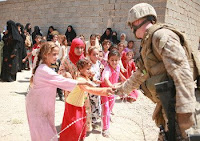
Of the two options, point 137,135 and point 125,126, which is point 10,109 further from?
point 137,135

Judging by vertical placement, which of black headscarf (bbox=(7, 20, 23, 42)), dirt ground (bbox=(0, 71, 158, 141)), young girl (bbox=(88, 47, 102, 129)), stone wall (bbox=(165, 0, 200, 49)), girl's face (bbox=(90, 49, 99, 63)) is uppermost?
stone wall (bbox=(165, 0, 200, 49))

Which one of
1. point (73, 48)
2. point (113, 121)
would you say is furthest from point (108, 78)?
point (113, 121)

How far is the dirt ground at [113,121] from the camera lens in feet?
11.3

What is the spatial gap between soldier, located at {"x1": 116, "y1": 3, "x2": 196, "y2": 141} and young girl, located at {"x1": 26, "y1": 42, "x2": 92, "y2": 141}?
103 centimetres

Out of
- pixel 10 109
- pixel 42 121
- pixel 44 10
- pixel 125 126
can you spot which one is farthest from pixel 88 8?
pixel 42 121

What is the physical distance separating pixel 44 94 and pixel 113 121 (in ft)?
7.29

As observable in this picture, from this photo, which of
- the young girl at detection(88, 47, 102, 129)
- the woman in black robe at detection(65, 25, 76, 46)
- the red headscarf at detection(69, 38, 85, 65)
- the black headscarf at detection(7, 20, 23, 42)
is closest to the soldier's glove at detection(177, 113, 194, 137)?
the young girl at detection(88, 47, 102, 129)

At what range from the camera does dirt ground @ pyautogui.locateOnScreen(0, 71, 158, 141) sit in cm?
343

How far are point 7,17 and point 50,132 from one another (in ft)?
57.2

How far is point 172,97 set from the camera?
5.11 ft

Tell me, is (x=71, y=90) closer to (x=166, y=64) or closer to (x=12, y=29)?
(x=166, y=64)

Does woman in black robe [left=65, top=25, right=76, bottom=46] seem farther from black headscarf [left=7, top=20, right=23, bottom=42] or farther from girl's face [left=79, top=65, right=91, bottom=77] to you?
girl's face [left=79, top=65, right=91, bottom=77]

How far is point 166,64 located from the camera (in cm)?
153

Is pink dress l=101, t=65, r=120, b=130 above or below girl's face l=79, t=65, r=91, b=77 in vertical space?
below
